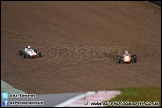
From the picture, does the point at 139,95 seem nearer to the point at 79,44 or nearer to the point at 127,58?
the point at 127,58

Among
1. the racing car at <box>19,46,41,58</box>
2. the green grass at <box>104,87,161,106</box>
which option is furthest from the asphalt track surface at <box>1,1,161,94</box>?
the green grass at <box>104,87,161,106</box>

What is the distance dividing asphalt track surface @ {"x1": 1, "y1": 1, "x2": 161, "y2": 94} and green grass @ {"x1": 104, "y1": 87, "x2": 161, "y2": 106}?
3.76 m

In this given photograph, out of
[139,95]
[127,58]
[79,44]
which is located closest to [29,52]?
[79,44]

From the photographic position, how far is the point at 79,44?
768 inches

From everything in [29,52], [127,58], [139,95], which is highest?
[29,52]

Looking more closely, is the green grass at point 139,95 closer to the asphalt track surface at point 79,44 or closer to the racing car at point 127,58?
the asphalt track surface at point 79,44

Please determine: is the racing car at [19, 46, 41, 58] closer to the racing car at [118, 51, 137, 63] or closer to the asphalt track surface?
the asphalt track surface

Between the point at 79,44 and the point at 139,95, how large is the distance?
898cm

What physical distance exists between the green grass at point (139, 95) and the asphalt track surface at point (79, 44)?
3.76 metres

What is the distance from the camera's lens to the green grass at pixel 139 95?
1043cm

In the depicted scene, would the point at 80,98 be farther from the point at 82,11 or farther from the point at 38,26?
the point at 82,11

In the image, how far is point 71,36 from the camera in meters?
20.7

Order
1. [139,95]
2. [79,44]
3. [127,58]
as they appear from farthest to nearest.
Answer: [79,44], [127,58], [139,95]

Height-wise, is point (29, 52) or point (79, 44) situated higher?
point (79, 44)
